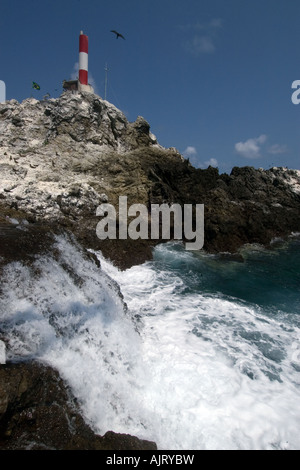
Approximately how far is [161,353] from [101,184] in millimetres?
13472

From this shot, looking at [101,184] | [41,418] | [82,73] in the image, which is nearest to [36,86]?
[82,73]

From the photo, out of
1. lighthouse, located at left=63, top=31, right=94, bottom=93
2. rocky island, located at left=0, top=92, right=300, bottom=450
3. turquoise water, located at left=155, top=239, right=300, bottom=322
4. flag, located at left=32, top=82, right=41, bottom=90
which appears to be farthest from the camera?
lighthouse, located at left=63, top=31, right=94, bottom=93

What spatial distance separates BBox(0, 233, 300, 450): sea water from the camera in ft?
16.0

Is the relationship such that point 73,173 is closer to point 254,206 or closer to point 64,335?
point 254,206

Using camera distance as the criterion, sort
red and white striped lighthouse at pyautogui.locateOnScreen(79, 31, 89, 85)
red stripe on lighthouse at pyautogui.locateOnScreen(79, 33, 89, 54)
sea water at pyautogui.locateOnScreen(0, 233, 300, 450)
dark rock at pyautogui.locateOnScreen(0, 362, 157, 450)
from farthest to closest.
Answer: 1. red stripe on lighthouse at pyautogui.locateOnScreen(79, 33, 89, 54)
2. red and white striped lighthouse at pyautogui.locateOnScreen(79, 31, 89, 85)
3. sea water at pyautogui.locateOnScreen(0, 233, 300, 450)
4. dark rock at pyautogui.locateOnScreen(0, 362, 157, 450)

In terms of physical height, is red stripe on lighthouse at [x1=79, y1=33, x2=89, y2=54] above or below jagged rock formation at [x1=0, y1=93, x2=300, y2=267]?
above

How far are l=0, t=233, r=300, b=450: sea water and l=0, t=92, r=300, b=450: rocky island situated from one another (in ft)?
5.41

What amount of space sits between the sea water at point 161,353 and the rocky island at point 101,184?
64.9 inches

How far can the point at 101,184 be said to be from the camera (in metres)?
18.3

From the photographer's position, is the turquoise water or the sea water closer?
the sea water

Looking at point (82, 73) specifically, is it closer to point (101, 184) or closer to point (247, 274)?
point (101, 184)

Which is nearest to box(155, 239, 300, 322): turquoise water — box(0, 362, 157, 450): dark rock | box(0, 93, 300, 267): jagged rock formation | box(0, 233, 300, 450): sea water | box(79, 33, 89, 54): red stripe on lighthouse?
box(0, 233, 300, 450): sea water

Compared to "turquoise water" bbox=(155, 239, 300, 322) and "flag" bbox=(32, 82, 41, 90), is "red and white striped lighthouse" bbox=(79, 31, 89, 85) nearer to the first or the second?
"flag" bbox=(32, 82, 41, 90)

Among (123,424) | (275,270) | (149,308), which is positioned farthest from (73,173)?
(123,424)
